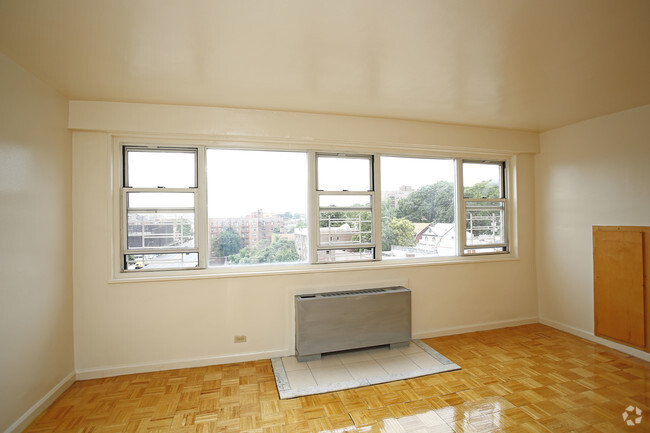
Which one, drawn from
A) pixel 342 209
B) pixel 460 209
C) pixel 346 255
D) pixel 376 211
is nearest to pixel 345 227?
pixel 342 209

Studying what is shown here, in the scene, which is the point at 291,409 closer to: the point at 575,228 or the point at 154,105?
the point at 154,105

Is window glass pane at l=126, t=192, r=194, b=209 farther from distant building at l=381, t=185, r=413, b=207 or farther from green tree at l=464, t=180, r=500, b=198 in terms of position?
green tree at l=464, t=180, r=500, b=198


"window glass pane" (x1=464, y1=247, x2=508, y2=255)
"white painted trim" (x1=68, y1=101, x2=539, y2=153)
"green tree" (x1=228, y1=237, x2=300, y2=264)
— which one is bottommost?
"window glass pane" (x1=464, y1=247, x2=508, y2=255)

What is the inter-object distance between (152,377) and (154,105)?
8.83 ft

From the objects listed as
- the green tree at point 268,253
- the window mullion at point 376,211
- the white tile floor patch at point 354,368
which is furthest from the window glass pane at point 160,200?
the window mullion at point 376,211

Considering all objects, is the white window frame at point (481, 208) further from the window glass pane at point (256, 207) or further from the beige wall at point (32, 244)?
the beige wall at point (32, 244)

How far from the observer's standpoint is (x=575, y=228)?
4.12 metres

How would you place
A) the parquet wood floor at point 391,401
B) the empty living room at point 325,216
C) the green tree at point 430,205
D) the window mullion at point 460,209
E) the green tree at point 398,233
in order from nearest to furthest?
the empty living room at point 325,216
the parquet wood floor at point 391,401
the green tree at point 398,233
the green tree at point 430,205
the window mullion at point 460,209

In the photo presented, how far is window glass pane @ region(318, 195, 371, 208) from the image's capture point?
3865 mm

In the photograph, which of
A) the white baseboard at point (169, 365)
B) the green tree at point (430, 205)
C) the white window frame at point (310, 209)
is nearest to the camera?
the white baseboard at point (169, 365)

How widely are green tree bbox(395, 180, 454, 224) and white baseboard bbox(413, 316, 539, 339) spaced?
142 centimetres

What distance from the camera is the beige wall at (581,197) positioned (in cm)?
352

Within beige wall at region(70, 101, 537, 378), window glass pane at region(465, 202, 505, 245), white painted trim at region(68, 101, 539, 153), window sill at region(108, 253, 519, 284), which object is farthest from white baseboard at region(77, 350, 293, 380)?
window glass pane at region(465, 202, 505, 245)

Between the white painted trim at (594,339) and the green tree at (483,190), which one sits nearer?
the white painted trim at (594,339)
